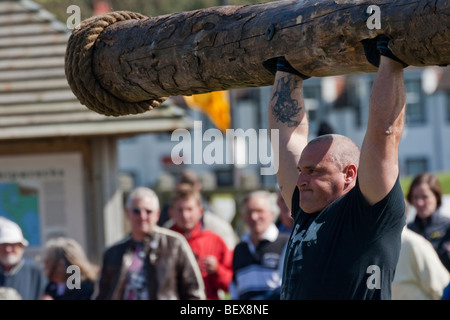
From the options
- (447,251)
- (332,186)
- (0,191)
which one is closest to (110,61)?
(332,186)

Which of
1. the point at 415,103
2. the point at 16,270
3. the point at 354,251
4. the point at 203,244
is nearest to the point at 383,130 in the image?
the point at 354,251

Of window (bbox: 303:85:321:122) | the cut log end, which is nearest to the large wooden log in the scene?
the cut log end

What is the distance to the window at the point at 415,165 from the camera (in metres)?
36.3

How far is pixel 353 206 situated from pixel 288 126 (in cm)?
59

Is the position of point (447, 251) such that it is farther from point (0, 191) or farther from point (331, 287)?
point (0, 191)

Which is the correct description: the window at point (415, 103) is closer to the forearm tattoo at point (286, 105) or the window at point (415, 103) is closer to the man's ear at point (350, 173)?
the forearm tattoo at point (286, 105)

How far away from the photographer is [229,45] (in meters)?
3.32

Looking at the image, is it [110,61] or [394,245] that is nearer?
[394,245]

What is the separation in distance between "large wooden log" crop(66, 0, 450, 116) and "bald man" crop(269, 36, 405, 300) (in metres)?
0.09

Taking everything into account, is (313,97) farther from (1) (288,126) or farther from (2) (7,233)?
(1) (288,126)

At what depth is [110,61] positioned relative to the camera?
11.9ft

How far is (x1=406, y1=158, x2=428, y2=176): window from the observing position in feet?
119

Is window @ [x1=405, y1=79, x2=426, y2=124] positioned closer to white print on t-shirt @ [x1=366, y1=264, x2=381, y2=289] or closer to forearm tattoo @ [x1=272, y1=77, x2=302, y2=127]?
forearm tattoo @ [x1=272, y1=77, x2=302, y2=127]

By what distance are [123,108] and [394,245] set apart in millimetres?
1352
